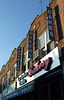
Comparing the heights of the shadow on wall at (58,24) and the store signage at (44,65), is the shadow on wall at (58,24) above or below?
above

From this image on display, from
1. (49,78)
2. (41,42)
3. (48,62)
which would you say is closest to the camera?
(49,78)

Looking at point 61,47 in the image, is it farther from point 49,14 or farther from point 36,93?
point 36,93

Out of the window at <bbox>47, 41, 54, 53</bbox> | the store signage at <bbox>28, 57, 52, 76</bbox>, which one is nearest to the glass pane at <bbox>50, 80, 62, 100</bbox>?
the store signage at <bbox>28, 57, 52, 76</bbox>

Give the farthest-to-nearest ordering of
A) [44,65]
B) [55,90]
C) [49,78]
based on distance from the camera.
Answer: [44,65] < [55,90] < [49,78]

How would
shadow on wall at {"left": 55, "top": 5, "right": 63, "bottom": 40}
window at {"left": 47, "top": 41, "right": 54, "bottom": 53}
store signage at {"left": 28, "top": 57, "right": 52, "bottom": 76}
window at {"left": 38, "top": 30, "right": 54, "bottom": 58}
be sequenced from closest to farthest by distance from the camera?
Answer: store signage at {"left": 28, "top": 57, "right": 52, "bottom": 76} < shadow on wall at {"left": 55, "top": 5, "right": 63, "bottom": 40} < window at {"left": 47, "top": 41, "right": 54, "bottom": 53} < window at {"left": 38, "top": 30, "right": 54, "bottom": 58}

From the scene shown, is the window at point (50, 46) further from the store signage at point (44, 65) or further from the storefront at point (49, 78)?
the store signage at point (44, 65)

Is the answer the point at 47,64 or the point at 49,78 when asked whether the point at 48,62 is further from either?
the point at 49,78

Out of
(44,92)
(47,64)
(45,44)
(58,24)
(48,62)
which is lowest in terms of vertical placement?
(44,92)

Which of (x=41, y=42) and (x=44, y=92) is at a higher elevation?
(x=41, y=42)

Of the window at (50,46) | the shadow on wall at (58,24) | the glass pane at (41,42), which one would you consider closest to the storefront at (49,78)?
the window at (50,46)

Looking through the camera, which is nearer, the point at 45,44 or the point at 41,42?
the point at 45,44

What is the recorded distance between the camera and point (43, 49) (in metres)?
12.5

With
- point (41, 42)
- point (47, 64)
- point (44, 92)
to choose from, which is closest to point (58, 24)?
point (41, 42)

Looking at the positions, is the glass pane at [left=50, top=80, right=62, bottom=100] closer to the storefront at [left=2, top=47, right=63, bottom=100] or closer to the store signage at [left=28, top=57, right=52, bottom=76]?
the storefront at [left=2, top=47, right=63, bottom=100]
